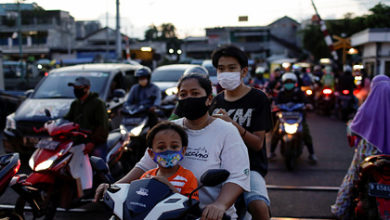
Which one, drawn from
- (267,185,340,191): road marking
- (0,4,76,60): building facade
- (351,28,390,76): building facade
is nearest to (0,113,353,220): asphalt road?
(267,185,340,191): road marking

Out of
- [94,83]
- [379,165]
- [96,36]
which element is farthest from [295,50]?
[379,165]

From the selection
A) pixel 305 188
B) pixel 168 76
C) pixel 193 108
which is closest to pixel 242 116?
pixel 193 108

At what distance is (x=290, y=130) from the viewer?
7.11m

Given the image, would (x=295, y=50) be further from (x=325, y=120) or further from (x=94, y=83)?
(x=94, y=83)

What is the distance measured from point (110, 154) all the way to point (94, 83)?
126 inches

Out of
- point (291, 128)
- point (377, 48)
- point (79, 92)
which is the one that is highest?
point (377, 48)

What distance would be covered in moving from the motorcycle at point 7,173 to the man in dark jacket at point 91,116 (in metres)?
1.45

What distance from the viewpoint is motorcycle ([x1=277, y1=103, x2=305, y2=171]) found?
6.97 meters

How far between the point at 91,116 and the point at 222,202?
10.9 ft

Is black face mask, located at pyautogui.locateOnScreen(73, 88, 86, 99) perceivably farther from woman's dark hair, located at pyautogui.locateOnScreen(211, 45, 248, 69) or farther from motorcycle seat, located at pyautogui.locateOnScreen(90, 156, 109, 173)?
woman's dark hair, located at pyautogui.locateOnScreen(211, 45, 248, 69)

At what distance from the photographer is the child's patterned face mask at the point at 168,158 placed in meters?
2.41

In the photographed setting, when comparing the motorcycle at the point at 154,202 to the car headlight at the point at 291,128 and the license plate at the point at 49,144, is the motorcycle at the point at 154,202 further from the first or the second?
the car headlight at the point at 291,128

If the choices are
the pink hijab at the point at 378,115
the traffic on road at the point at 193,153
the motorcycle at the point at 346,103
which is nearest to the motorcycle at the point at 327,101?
the motorcycle at the point at 346,103

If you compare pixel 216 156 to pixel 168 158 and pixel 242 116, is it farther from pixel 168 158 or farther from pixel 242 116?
pixel 242 116
